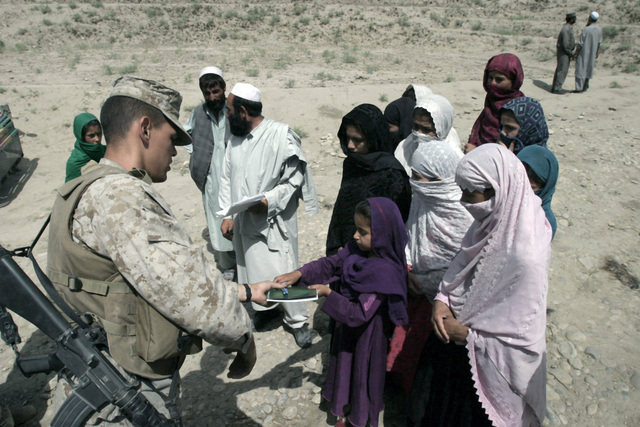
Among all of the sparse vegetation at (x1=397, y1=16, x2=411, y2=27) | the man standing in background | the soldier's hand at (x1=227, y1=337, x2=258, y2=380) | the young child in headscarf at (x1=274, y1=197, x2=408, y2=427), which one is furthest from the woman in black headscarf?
the sparse vegetation at (x1=397, y1=16, x2=411, y2=27)

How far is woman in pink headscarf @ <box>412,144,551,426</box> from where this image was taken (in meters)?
1.80

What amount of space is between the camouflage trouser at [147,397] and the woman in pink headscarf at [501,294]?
4.06 ft

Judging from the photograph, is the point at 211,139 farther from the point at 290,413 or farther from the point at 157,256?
the point at 157,256

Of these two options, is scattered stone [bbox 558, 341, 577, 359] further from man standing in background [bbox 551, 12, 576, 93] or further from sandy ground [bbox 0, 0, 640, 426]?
man standing in background [bbox 551, 12, 576, 93]

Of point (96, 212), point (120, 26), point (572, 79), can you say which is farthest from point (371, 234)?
point (120, 26)

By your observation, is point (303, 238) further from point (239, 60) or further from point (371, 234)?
point (239, 60)

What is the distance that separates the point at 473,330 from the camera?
78.1 inches

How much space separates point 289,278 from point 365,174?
0.96m

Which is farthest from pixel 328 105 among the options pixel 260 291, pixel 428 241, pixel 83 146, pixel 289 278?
pixel 260 291

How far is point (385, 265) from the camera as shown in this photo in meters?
2.22

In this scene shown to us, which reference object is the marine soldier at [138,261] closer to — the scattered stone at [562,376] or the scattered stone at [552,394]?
the scattered stone at [552,394]

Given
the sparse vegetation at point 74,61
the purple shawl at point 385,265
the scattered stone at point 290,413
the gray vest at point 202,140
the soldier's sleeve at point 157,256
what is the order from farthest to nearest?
the sparse vegetation at point 74,61, the gray vest at point 202,140, the scattered stone at point 290,413, the purple shawl at point 385,265, the soldier's sleeve at point 157,256

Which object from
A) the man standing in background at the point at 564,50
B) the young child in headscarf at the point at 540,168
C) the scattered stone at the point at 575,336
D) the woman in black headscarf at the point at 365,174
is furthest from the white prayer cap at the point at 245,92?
the man standing in background at the point at 564,50

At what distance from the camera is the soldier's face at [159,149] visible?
1.67 meters
